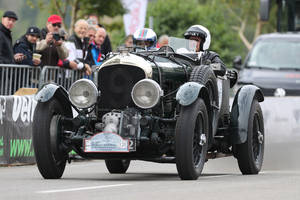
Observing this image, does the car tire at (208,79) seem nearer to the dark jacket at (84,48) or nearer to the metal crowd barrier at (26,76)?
the metal crowd barrier at (26,76)

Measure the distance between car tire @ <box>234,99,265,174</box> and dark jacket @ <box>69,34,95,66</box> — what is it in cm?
610

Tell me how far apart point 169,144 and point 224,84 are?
6.60 ft

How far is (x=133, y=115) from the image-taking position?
1130cm

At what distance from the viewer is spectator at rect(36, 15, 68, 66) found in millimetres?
17156

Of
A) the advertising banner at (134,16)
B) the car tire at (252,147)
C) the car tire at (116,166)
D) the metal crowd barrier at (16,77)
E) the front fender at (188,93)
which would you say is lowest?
the car tire at (116,166)

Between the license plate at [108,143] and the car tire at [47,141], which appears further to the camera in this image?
the car tire at [47,141]

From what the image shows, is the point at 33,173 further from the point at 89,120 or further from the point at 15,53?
the point at 15,53

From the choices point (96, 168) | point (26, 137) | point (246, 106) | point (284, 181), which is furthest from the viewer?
point (26, 137)

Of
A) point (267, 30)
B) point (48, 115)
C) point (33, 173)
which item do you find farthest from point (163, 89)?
point (267, 30)

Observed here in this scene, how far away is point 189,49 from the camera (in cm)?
1312

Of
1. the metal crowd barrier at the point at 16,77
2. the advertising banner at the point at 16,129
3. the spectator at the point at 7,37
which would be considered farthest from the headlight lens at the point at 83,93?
the spectator at the point at 7,37

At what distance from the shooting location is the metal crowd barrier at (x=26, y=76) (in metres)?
16.8

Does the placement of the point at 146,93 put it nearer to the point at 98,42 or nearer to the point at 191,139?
the point at 191,139

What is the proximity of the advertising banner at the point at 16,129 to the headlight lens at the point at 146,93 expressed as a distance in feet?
15.2
